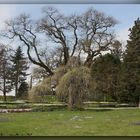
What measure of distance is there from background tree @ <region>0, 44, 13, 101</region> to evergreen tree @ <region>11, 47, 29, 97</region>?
0.05 metres

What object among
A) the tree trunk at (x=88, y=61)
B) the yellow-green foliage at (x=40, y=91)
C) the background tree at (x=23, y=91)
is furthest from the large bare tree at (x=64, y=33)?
the background tree at (x=23, y=91)

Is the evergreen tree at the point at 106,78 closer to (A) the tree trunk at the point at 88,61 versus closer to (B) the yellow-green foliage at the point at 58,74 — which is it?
(A) the tree trunk at the point at 88,61

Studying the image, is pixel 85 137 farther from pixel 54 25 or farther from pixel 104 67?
pixel 54 25

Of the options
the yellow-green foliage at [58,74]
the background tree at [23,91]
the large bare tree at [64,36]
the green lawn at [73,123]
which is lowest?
the green lawn at [73,123]

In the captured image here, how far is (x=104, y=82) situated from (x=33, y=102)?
2.29 feet

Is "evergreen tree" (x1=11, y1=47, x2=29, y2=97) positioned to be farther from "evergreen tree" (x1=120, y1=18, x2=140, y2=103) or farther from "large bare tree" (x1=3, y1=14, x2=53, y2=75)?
"evergreen tree" (x1=120, y1=18, x2=140, y2=103)

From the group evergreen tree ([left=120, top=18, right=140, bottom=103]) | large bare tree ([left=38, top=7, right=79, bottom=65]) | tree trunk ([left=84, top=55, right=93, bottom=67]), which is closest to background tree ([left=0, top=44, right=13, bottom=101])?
large bare tree ([left=38, top=7, right=79, bottom=65])

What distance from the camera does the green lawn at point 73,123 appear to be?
3545 millimetres

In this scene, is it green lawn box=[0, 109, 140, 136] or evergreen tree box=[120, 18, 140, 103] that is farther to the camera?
evergreen tree box=[120, 18, 140, 103]

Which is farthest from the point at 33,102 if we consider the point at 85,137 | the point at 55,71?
the point at 85,137

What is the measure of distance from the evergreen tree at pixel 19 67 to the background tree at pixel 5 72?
0.05 metres

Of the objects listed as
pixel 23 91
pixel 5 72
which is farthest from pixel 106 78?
pixel 5 72

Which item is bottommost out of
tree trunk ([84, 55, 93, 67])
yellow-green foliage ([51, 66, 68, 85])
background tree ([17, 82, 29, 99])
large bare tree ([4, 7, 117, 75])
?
background tree ([17, 82, 29, 99])

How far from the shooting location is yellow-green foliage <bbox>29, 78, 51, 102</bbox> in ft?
12.1
